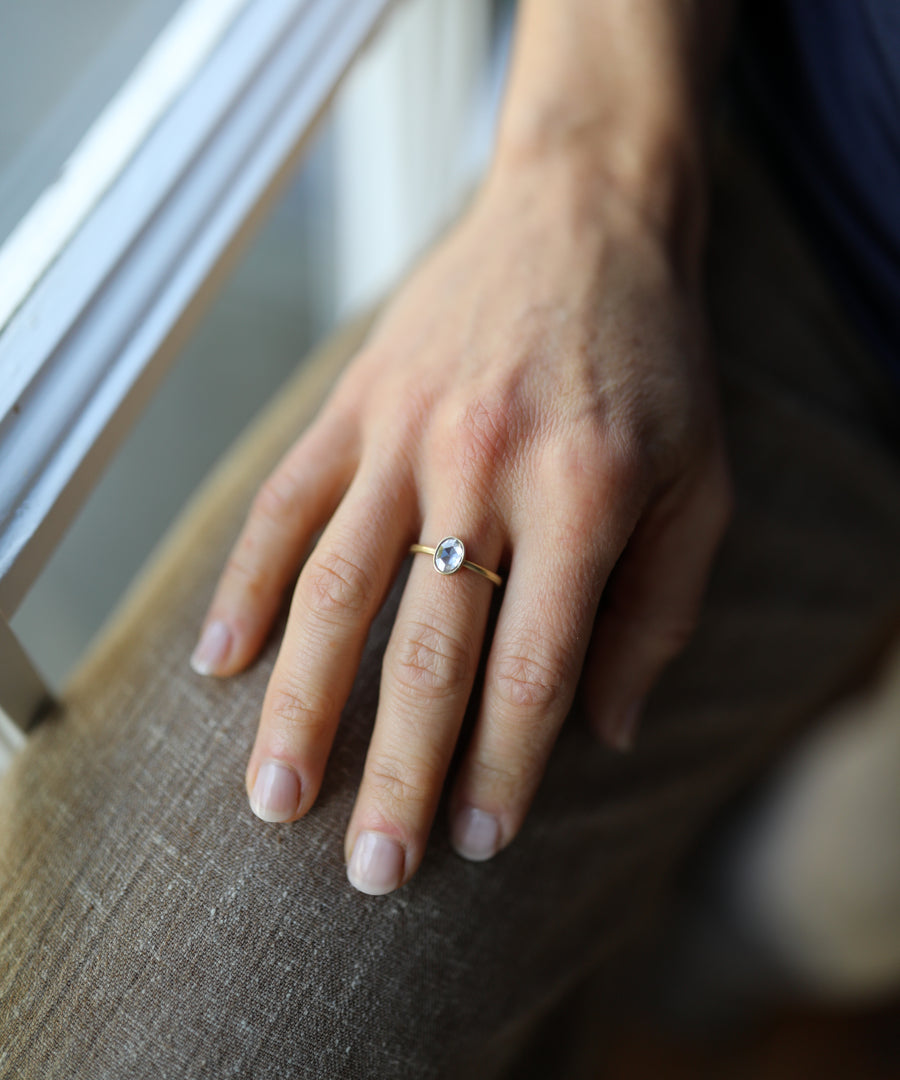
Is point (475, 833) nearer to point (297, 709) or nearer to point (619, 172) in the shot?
point (297, 709)

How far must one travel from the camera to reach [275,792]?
1.33 ft

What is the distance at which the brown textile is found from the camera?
386 millimetres

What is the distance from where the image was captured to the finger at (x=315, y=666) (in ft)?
1.33

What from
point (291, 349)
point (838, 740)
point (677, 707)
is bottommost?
point (838, 740)

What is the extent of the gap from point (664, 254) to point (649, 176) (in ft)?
0.26

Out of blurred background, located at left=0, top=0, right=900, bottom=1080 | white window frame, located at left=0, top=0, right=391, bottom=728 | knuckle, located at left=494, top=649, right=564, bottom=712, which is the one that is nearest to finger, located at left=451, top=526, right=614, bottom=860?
Answer: knuckle, located at left=494, top=649, right=564, bottom=712

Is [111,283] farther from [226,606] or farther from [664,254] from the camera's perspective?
[664,254]

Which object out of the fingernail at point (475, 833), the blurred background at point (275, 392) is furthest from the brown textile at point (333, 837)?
the blurred background at point (275, 392)

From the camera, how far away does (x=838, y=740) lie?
3.16ft

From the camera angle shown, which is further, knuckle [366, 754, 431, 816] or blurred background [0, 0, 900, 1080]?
blurred background [0, 0, 900, 1080]

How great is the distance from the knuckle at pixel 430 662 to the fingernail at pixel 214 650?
0.12 metres

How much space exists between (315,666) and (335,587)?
0.04 metres

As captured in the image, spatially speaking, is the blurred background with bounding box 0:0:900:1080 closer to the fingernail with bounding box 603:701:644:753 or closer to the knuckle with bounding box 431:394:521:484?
the knuckle with bounding box 431:394:521:484

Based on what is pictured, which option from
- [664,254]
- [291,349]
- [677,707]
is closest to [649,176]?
[664,254]
